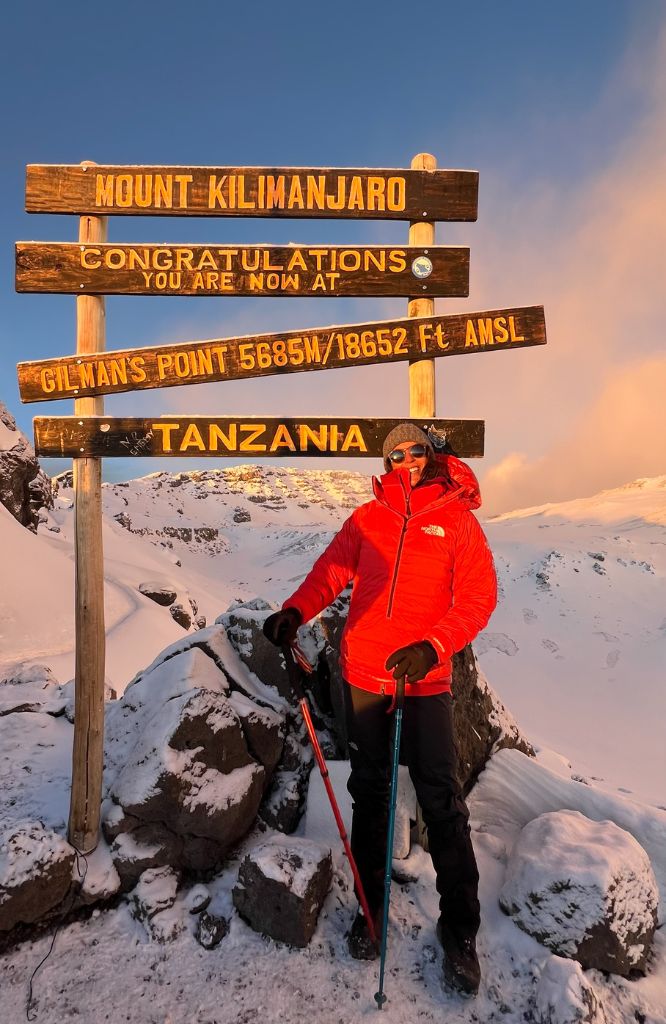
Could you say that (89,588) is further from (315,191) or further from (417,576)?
(315,191)

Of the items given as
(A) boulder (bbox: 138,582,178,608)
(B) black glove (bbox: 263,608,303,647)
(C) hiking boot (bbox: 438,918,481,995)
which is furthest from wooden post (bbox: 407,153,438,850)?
(A) boulder (bbox: 138,582,178,608)

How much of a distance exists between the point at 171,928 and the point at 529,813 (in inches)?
108

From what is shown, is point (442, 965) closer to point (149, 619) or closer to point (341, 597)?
point (341, 597)

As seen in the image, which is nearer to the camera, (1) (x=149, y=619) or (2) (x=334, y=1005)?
(2) (x=334, y=1005)

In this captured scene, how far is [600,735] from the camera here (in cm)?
1357

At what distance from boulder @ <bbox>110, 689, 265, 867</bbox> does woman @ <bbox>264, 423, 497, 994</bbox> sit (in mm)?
1026

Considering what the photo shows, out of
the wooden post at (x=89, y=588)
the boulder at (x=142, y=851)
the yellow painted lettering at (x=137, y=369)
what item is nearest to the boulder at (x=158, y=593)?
the wooden post at (x=89, y=588)

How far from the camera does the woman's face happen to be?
3332mm

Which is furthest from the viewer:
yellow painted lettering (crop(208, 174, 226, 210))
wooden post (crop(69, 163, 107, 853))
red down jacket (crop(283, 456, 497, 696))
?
yellow painted lettering (crop(208, 174, 226, 210))

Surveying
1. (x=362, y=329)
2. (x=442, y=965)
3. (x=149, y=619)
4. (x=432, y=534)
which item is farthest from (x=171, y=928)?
(x=149, y=619)

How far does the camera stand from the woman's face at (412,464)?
3.33 meters

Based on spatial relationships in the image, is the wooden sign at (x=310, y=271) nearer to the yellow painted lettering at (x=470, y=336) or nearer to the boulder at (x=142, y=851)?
the yellow painted lettering at (x=470, y=336)

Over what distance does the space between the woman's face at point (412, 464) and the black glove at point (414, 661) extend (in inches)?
43.2

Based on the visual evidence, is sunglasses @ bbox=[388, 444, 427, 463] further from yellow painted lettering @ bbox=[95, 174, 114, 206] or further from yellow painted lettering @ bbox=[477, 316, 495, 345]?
yellow painted lettering @ bbox=[95, 174, 114, 206]
